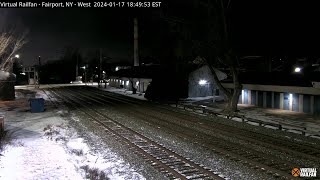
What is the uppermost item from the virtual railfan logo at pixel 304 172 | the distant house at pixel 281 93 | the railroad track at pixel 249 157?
the distant house at pixel 281 93

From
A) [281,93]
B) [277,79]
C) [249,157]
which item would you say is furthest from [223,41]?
[249,157]

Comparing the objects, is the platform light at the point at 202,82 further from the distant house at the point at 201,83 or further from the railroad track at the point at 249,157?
the railroad track at the point at 249,157

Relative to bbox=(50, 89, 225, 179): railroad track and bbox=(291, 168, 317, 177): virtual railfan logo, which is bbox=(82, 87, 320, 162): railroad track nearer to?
bbox=(291, 168, 317, 177): virtual railfan logo

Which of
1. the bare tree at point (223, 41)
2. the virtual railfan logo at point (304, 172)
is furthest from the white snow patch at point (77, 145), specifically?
the bare tree at point (223, 41)

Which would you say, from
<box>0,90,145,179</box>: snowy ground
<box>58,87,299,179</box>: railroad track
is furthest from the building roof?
<box>0,90,145,179</box>: snowy ground

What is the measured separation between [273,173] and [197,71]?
3410 centimetres

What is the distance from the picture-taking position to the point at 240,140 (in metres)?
17.2

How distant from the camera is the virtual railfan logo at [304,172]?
11.3 meters

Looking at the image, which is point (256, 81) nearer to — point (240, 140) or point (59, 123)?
point (240, 140)

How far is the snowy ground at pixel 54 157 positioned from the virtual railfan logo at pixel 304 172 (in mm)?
5603

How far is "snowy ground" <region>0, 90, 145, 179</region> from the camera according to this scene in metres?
11.5

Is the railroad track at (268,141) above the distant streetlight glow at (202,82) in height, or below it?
below

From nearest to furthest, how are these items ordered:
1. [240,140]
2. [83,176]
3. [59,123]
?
[83,176] → [240,140] → [59,123]

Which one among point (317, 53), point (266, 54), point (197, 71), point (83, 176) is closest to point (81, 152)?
point (83, 176)
